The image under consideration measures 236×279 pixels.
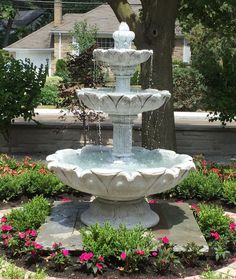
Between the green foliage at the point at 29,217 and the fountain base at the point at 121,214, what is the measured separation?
52 centimetres

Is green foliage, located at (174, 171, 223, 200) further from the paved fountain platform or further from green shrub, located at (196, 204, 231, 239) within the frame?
green shrub, located at (196, 204, 231, 239)

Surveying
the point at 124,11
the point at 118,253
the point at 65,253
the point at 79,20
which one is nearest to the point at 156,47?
the point at 124,11

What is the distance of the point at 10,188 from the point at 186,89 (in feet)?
50.1

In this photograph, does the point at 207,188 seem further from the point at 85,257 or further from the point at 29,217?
the point at 85,257

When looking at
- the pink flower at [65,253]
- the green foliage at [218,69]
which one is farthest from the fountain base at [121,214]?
the green foliage at [218,69]

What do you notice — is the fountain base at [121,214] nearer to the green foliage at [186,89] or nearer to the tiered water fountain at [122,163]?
the tiered water fountain at [122,163]

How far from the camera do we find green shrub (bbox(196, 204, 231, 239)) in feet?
20.8

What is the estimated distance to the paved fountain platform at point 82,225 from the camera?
599 cm

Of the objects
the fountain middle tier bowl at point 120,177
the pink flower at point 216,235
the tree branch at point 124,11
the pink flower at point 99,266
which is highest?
the tree branch at point 124,11

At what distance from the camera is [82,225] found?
659 cm

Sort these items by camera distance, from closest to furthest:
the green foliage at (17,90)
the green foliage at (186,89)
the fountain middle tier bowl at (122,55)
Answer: the fountain middle tier bowl at (122,55) → the green foliage at (17,90) → the green foliage at (186,89)

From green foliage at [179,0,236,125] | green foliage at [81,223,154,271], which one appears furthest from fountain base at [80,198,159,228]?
green foliage at [179,0,236,125]

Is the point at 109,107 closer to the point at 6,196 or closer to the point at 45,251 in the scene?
the point at 45,251

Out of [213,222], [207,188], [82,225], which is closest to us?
[213,222]
